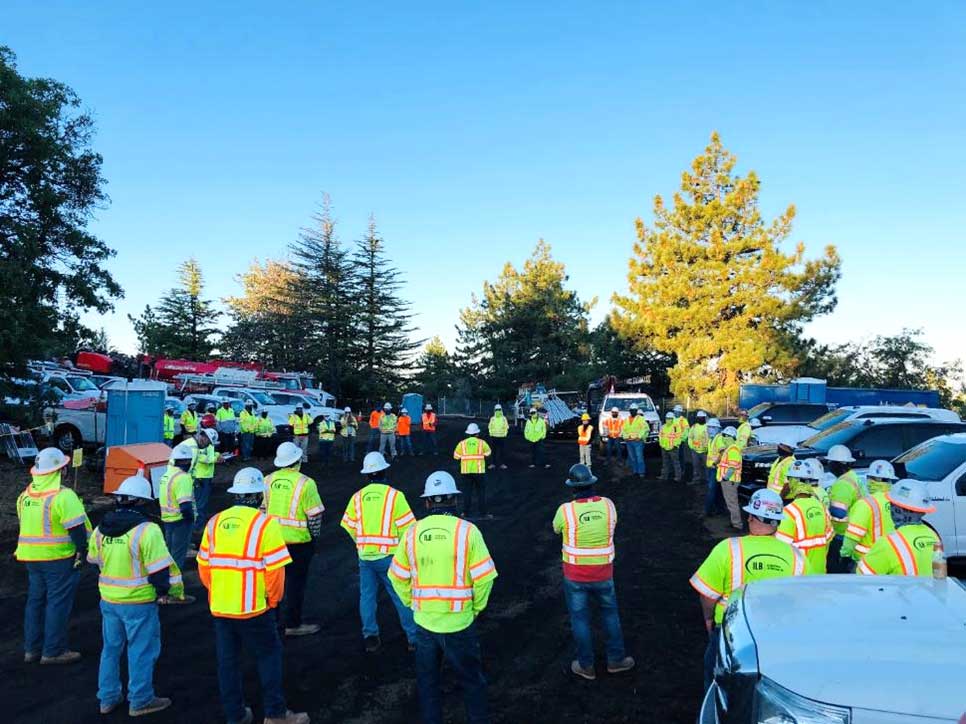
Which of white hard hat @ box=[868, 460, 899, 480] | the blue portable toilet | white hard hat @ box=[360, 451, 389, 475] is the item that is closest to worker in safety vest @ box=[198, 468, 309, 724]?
white hard hat @ box=[360, 451, 389, 475]

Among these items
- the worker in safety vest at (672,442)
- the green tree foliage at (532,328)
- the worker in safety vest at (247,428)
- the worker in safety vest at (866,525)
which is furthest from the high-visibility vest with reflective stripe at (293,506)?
the green tree foliage at (532,328)

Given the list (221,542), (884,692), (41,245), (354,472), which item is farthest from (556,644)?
(41,245)

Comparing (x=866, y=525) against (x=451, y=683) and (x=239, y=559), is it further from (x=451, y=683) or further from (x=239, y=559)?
(x=239, y=559)

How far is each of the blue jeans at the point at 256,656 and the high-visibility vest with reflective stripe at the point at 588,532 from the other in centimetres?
242

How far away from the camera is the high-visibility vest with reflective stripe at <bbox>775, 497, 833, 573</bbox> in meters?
5.38

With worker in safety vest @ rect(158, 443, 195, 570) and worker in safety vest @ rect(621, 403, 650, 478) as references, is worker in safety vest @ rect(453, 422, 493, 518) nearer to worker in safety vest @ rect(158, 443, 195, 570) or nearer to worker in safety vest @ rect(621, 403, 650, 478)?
worker in safety vest @ rect(158, 443, 195, 570)

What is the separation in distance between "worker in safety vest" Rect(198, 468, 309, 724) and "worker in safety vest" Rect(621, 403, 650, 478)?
44.9 feet

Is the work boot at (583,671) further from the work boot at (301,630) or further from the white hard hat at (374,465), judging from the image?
the work boot at (301,630)

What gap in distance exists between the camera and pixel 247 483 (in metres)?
5.12

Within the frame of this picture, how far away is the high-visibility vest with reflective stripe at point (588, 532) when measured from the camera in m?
5.65

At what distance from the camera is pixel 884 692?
2.47 meters

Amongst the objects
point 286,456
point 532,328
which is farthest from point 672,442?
point 532,328

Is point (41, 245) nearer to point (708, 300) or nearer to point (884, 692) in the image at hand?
point (884, 692)

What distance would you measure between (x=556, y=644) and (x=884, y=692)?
4.48 m
